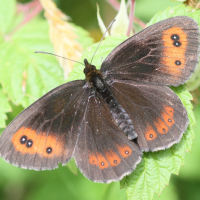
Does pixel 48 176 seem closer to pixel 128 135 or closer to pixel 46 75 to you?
pixel 46 75

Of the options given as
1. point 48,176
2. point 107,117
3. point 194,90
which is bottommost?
point 48,176

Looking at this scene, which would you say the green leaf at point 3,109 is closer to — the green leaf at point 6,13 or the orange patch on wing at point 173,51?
the green leaf at point 6,13

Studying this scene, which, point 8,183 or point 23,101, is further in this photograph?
point 8,183

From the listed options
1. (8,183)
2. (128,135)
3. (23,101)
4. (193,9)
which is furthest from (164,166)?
(8,183)

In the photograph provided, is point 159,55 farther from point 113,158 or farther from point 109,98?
point 113,158

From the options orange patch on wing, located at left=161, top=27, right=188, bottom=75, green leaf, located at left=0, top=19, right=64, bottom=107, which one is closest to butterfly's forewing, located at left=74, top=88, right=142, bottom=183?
orange patch on wing, located at left=161, top=27, right=188, bottom=75

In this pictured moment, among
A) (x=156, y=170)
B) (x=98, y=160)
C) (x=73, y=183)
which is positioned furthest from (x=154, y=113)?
(x=73, y=183)
